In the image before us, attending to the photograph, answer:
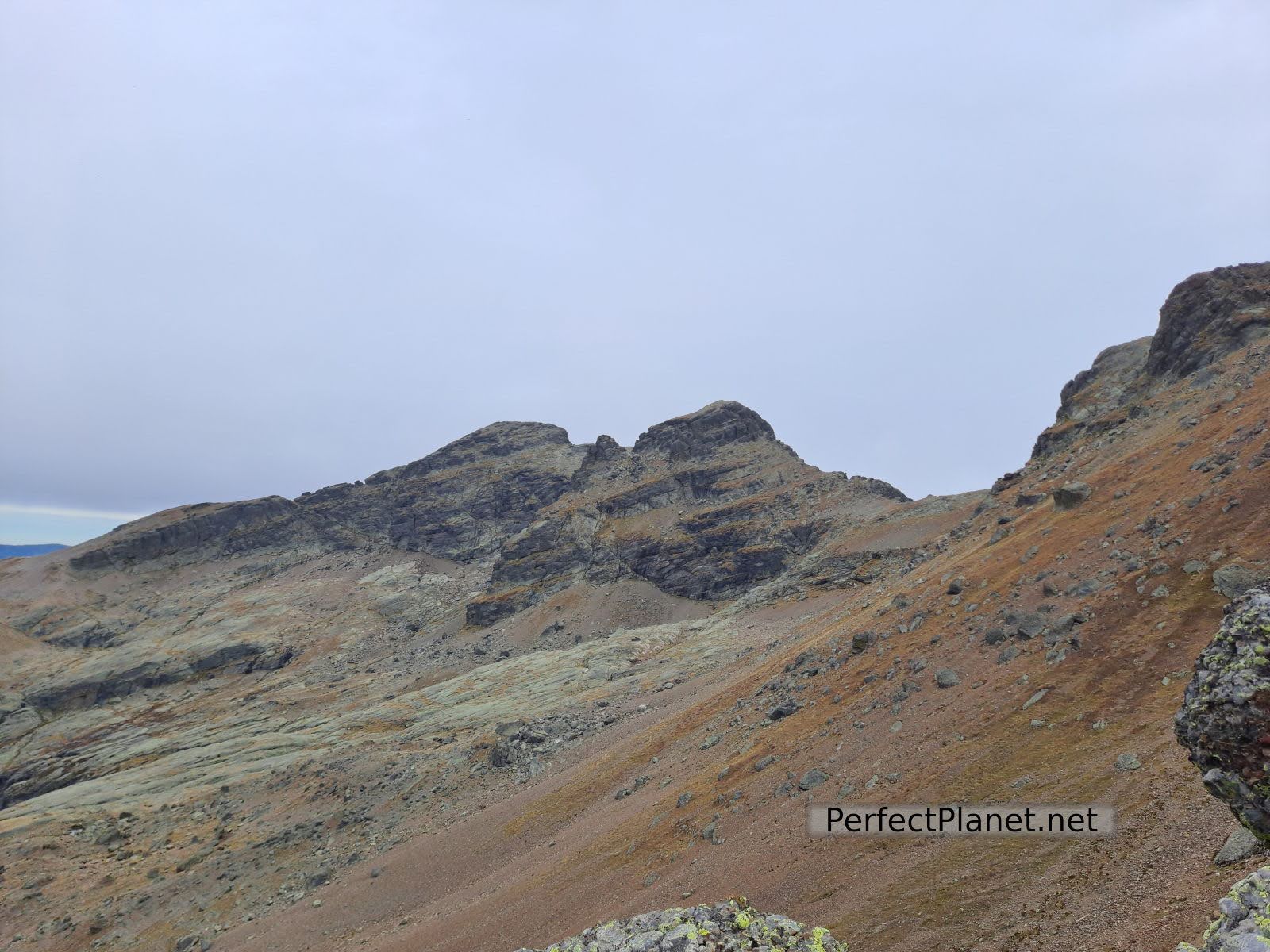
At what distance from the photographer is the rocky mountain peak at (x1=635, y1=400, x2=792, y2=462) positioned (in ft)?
530

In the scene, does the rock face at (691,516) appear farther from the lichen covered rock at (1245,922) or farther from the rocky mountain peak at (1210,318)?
the lichen covered rock at (1245,922)

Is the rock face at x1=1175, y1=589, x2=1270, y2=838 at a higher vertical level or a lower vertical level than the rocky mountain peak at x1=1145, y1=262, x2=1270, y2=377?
lower

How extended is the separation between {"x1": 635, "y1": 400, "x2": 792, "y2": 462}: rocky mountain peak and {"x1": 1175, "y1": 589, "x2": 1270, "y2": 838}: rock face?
149230 mm

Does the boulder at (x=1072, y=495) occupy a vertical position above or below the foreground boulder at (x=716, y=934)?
above

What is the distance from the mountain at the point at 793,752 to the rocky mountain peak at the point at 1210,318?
0.31 m

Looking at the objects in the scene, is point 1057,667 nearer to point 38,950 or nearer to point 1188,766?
point 1188,766

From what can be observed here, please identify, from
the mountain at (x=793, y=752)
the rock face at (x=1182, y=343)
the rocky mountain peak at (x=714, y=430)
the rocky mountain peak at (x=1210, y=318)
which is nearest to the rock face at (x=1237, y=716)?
the mountain at (x=793, y=752)

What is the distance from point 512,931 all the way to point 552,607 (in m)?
107

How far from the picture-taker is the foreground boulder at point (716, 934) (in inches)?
466

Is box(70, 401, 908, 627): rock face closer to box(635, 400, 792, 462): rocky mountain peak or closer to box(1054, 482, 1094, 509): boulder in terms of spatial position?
box(635, 400, 792, 462): rocky mountain peak

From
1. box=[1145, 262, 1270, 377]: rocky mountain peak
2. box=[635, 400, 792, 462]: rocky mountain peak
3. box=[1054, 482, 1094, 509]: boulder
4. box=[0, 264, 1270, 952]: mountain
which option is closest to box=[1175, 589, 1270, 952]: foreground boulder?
→ box=[0, 264, 1270, 952]: mountain

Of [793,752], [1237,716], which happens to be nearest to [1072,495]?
[793,752]

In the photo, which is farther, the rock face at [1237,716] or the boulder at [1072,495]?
the boulder at [1072,495]

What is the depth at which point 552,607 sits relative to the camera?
433ft
